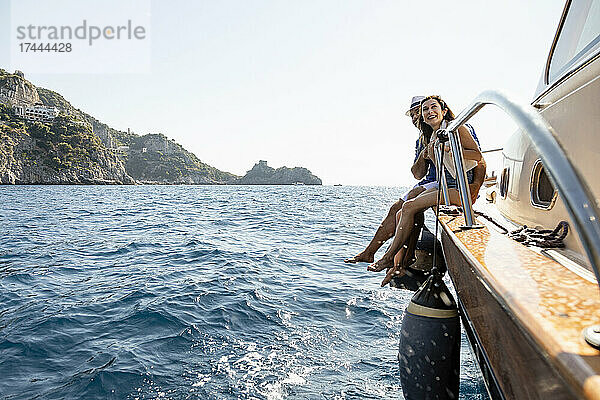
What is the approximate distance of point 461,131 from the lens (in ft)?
10.8

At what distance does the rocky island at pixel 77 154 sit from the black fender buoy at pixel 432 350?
8655cm

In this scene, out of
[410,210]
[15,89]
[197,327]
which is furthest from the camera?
[15,89]

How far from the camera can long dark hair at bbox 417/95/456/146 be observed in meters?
3.61

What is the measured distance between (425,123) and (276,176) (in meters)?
166

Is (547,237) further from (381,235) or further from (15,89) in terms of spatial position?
(15,89)

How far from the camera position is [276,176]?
169m

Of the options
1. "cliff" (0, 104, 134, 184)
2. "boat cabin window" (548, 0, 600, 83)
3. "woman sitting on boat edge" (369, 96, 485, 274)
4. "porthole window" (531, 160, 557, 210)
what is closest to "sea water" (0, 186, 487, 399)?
"woman sitting on boat edge" (369, 96, 485, 274)

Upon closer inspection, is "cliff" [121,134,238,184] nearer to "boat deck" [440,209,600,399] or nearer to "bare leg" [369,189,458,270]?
"bare leg" [369,189,458,270]

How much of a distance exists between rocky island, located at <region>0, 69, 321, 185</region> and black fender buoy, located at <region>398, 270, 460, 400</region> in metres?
86.5

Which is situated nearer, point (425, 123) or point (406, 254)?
point (406, 254)

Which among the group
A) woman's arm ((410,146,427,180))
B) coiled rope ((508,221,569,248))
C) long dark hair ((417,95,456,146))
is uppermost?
long dark hair ((417,95,456,146))

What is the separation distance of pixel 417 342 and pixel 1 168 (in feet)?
285

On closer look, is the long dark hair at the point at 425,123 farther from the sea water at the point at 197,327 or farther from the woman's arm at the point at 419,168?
the sea water at the point at 197,327

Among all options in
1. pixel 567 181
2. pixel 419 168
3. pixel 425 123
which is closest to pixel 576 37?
pixel 425 123
